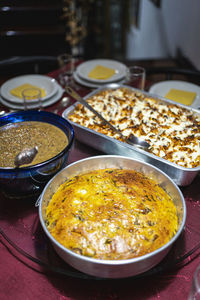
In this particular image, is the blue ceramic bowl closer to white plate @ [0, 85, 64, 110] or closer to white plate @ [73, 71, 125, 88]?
white plate @ [0, 85, 64, 110]

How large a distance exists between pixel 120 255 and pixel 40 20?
373 cm

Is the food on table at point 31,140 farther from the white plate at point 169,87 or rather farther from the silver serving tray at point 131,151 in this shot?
the white plate at point 169,87

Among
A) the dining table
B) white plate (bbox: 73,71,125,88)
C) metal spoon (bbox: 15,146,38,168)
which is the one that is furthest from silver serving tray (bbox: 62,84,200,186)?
white plate (bbox: 73,71,125,88)

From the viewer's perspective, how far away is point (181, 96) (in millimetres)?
1648

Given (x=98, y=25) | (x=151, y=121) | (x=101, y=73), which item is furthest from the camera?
(x=98, y=25)

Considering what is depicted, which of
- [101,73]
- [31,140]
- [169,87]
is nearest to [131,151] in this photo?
[31,140]

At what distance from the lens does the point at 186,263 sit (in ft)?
2.82

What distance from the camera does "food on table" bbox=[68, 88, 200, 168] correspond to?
3.75ft

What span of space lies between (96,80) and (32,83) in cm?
44

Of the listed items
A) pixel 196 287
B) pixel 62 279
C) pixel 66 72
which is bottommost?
pixel 62 279

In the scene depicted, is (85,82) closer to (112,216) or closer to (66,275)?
(112,216)

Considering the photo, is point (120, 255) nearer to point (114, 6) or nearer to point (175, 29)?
point (175, 29)

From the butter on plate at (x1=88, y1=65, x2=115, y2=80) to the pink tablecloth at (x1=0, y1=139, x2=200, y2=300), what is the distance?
48.8 inches

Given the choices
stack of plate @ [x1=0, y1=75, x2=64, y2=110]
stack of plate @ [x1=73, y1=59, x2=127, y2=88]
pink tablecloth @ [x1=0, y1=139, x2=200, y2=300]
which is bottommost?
pink tablecloth @ [x1=0, y1=139, x2=200, y2=300]
